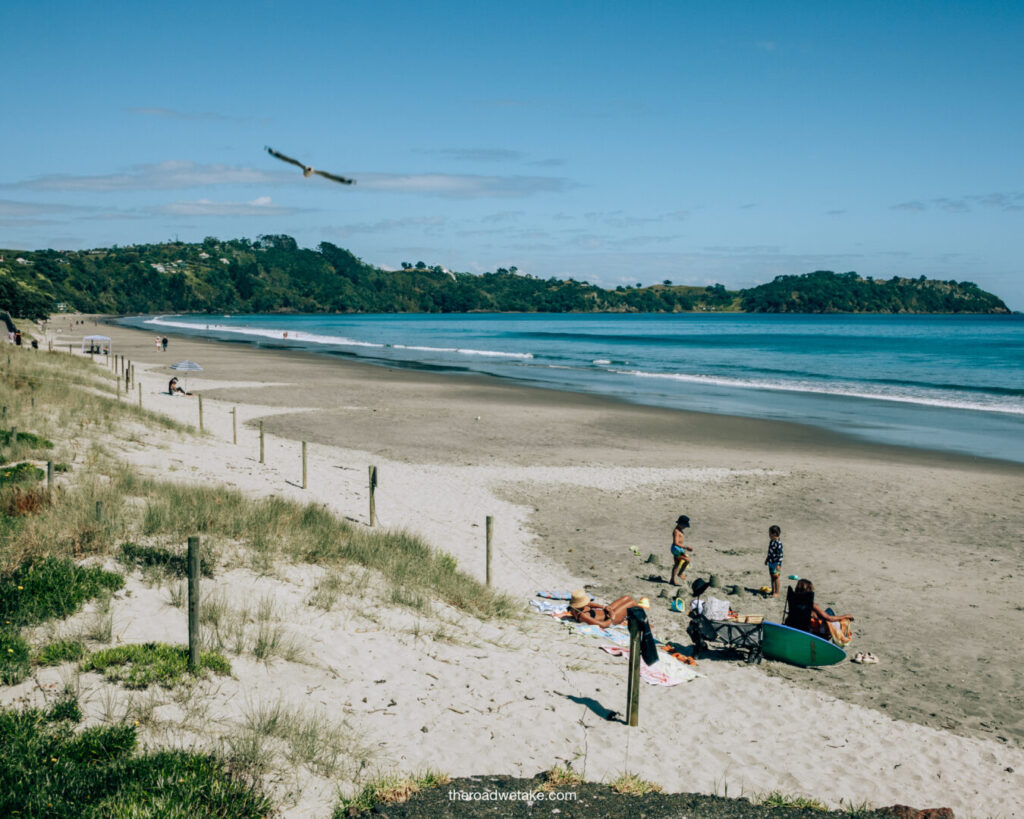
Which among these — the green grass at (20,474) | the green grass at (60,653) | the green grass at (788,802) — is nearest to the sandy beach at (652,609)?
the green grass at (788,802)

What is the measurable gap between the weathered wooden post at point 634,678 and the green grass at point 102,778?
139 inches

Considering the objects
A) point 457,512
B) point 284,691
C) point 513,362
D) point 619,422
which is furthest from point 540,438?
point 513,362

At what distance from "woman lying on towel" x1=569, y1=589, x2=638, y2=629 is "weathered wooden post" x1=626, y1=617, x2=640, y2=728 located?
2910mm

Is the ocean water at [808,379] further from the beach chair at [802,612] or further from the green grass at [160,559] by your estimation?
the green grass at [160,559]

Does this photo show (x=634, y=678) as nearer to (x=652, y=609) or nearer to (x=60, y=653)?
(x=652, y=609)

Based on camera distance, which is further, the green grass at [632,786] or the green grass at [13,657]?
the green grass at [13,657]

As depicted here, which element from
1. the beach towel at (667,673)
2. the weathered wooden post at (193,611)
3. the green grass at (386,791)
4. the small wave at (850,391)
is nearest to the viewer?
the green grass at (386,791)

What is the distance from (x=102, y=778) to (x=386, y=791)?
1994mm

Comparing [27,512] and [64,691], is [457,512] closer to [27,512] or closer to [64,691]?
[27,512]

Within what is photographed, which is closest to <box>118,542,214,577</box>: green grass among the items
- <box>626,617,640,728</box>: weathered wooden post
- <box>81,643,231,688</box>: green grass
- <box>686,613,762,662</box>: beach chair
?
<box>81,643,231,688</box>: green grass

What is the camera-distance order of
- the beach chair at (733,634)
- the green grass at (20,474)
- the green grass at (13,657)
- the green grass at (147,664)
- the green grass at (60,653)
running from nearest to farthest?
the green grass at (13,657), the green grass at (147,664), the green grass at (60,653), the beach chair at (733,634), the green grass at (20,474)

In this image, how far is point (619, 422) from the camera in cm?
3009

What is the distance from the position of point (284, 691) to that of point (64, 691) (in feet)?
6.06

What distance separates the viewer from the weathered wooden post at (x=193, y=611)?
6.86 metres
